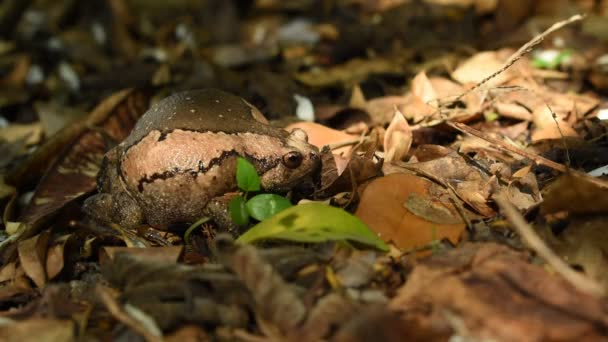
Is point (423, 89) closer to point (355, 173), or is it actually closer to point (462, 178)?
point (462, 178)

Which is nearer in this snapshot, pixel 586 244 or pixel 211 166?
pixel 586 244

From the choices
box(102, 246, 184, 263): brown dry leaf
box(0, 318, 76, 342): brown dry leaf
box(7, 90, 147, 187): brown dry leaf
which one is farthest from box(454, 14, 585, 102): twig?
box(7, 90, 147, 187): brown dry leaf

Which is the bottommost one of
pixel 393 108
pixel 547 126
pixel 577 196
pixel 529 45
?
pixel 547 126

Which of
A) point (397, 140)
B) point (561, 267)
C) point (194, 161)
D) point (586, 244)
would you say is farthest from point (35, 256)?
point (586, 244)

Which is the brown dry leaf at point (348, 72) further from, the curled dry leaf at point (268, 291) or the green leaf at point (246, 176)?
the curled dry leaf at point (268, 291)

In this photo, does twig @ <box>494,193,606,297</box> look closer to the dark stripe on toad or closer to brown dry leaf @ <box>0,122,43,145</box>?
the dark stripe on toad

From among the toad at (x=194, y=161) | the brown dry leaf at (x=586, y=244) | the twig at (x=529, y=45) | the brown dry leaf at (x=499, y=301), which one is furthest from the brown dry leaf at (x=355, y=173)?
the brown dry leaf at (x=586, y=244)

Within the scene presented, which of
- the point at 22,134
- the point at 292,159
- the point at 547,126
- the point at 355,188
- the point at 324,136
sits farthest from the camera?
the point at 22,134

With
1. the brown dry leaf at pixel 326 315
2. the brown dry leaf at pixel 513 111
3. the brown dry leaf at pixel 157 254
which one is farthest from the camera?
the brown dry leaf at pixel 513 111
